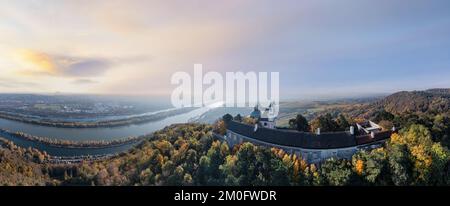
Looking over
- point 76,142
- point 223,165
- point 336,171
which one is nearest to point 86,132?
point 76,142

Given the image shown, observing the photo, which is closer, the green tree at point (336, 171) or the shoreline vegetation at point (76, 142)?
the green tree at point (336, 171)

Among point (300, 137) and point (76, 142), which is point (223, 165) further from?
point (76, 142)

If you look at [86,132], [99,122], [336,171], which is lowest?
[336,171]

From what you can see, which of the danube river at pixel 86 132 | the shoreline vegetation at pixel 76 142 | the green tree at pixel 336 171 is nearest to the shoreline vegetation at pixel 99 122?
the danube river at pixel 86 132

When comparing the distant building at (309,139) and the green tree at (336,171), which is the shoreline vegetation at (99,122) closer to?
the distant building at (309,139)

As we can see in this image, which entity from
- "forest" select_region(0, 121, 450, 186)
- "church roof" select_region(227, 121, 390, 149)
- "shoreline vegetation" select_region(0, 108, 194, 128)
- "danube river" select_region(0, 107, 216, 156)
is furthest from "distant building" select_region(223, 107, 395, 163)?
"shoreline vegetation" select_region(0, 108, 194, 128)
